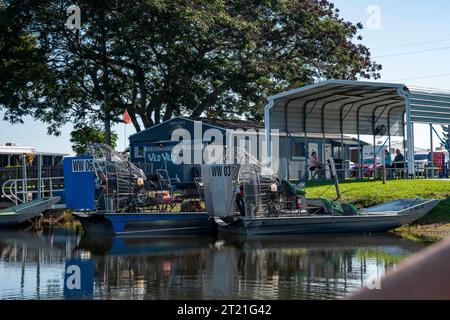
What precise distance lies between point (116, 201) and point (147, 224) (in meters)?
1.30

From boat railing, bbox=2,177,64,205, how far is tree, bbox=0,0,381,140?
266 inches

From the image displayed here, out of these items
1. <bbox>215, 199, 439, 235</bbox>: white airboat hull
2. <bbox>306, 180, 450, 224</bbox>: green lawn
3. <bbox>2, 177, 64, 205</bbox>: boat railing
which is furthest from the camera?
<bbox>2, 177, 64, 205</bbox>: boat railing

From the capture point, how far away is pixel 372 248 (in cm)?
1606

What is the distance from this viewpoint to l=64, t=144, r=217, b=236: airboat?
20.0m

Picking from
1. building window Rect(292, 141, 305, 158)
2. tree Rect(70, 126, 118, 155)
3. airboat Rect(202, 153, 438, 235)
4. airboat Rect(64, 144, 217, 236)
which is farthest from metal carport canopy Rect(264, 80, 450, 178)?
tree Rect(70, 126, 118, 155)

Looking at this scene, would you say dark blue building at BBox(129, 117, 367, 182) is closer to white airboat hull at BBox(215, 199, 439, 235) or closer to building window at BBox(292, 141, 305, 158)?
building window at BBox(292, 141, 305, 158)

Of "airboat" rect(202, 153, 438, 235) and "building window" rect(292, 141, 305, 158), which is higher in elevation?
"building window" rect(292, 141, 305, 158)

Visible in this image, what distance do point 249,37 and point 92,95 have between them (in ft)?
29.7

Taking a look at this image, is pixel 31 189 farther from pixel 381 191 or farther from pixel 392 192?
pixel 392 192

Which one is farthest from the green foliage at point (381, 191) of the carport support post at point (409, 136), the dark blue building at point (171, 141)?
the dark blue building at point (171, 141)

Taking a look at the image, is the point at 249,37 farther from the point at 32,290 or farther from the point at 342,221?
the point at 32,290

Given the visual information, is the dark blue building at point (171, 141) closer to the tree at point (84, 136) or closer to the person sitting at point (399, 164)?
the tree at point (84, 136)

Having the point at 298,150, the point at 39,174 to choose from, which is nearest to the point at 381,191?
the point at 298,150
